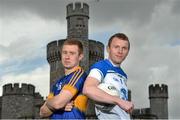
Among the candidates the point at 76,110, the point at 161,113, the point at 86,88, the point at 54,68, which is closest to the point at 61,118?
the point at 76,110

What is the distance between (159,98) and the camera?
143 feet

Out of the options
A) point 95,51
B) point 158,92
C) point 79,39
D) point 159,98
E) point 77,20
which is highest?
point 77,20

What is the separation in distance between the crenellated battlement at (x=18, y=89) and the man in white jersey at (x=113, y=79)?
34.8m

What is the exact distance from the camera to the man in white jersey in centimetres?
364

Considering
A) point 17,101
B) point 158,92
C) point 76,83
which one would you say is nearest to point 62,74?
point 17,101

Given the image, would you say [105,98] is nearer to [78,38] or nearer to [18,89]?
[18,89]

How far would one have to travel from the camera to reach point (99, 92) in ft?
12.0

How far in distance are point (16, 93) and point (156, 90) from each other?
1195 centimetres

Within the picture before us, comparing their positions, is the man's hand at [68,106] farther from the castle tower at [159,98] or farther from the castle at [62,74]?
the castle tower at [159,98]

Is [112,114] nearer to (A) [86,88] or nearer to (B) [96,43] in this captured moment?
(A) [86,88]

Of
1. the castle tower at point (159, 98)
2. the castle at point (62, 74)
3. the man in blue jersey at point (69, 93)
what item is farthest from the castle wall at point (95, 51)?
the man in blue jersey at point (69, 93)

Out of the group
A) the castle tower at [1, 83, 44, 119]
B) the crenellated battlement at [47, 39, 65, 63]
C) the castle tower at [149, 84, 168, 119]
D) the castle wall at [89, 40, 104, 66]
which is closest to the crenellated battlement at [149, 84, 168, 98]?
the castle tower at [149, 84, 168, 119]

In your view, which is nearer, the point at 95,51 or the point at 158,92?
the point at 158,92

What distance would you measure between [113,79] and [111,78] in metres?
0.02
